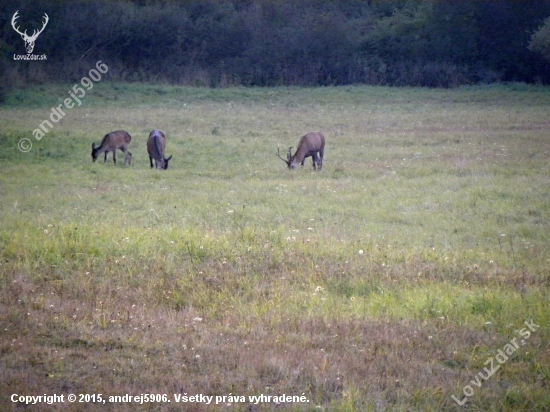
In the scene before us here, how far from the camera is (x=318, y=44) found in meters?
41.5

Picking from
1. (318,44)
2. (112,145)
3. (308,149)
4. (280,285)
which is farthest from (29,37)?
(280,285)

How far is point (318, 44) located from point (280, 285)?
36503mm

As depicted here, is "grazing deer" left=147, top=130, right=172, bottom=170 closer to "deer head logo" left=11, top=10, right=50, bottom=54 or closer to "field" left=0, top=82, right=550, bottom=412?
"field" left=0, top=82, right=550, bottom=412

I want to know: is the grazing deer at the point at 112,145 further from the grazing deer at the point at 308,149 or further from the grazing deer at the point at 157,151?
the grazing deer at the point at 308,149

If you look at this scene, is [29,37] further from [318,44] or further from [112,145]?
[318,44]

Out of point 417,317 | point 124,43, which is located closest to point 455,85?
point 124,43

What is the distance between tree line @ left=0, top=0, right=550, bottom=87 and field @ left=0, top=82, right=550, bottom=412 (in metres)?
24.6

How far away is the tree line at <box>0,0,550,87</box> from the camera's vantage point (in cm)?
3900

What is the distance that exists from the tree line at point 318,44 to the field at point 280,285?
24634mm

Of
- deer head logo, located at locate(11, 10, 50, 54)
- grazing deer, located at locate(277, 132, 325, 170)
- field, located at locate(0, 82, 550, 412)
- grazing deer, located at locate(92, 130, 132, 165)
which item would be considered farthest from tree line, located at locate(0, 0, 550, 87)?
field, located at locate(0, 82, 550, 412)

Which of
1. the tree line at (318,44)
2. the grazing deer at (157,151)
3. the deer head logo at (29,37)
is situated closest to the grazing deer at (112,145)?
the grazing deer at (157,151)

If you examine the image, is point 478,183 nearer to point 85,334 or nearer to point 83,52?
point 85,334

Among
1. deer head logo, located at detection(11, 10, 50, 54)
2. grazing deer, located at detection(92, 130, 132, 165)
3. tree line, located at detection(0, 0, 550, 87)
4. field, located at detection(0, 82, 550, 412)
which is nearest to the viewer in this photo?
field, located at detection(0, 82, 550, 412)

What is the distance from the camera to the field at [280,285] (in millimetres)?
4547
